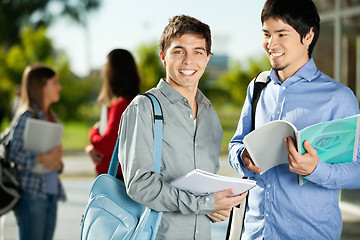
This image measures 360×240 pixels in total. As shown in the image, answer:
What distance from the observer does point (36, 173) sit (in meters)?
3.81

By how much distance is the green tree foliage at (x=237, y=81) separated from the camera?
66.0ft

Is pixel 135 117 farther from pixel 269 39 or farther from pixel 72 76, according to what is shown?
pixel 72 76

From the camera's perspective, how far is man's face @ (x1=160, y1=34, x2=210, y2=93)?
6.56ft

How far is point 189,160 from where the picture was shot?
1990 mm

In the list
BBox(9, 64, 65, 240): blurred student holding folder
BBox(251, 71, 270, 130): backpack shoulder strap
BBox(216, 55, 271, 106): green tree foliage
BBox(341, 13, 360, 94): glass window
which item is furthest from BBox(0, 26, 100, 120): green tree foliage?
BBox(251, 71, 270, 130): backpack shoulder strap

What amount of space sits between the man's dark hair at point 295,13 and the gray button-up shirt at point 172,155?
46 centimetres

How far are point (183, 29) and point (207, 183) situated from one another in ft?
2.00

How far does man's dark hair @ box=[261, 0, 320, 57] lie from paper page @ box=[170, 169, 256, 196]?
703 millimetres

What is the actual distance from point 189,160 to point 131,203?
0.28 meters

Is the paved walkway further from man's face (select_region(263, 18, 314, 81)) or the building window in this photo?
man's face (select_region(263, 18, 314, 81))

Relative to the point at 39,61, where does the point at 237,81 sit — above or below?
below

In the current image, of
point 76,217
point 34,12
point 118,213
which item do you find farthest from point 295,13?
point 34,12

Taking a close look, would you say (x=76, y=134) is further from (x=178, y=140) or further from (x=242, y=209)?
(x=178, y=140)

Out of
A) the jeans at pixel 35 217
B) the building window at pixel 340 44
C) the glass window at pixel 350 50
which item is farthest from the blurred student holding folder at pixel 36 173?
the glass window at pixel 350 50
